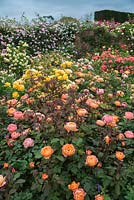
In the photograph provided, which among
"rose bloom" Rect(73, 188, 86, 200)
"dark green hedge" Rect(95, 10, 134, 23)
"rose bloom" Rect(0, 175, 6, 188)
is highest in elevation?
"rose bloom" Rect(0, 175, 6, 188)

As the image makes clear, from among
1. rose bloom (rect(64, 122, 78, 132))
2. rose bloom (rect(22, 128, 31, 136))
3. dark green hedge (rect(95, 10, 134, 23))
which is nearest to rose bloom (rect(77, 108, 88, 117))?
rose bloom (rect(64, 122, 78, 132))

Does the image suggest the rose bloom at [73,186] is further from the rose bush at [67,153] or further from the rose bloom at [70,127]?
the rose bloom at [70,127]

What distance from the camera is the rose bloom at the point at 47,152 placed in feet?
7.95

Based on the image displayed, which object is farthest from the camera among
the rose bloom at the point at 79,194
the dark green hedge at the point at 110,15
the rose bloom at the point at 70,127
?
the dark green hedge at the point at 110,15

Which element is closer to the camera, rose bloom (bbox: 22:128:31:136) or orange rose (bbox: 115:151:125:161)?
orange rose (bbox: 115:151:125:161)

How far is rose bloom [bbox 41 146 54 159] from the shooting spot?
242 cm

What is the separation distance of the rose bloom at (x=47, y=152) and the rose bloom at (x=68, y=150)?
79 millimetres

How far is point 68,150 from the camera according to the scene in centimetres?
243

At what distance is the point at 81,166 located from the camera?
250 centimetres

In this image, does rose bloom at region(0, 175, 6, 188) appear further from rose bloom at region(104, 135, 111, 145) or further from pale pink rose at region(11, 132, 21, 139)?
rose bloom at region(104, 135, 111, 145)

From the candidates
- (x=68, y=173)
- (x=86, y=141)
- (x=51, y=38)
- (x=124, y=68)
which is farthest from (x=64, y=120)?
(x=51, y=38)

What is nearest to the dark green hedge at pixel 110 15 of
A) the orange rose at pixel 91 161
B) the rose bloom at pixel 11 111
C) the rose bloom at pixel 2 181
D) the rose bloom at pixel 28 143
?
the rose bloom at pixel 11 111

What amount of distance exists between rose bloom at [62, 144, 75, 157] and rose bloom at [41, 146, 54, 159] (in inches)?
3.1

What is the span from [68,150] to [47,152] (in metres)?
0.13
